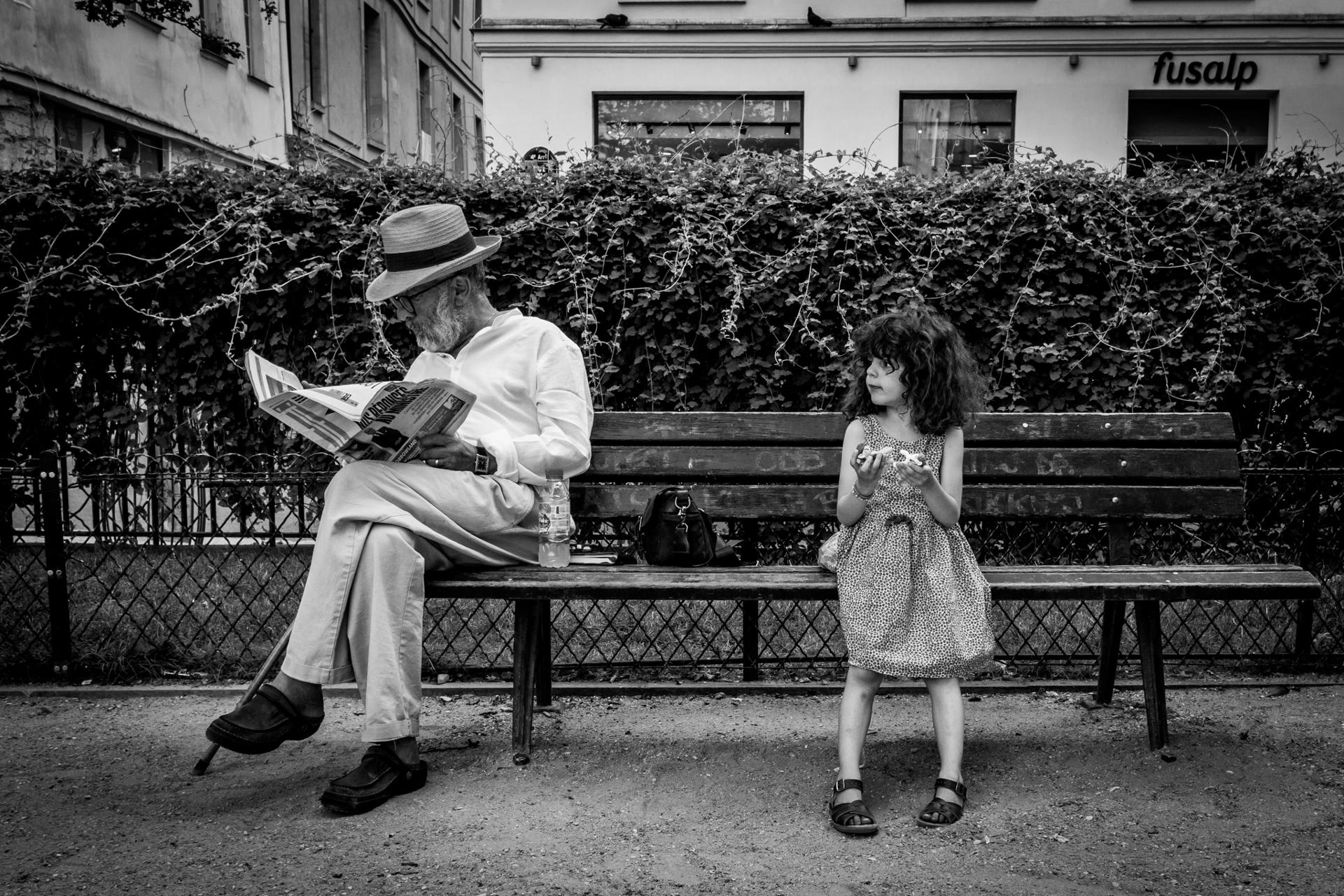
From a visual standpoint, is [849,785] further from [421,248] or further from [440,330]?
[421,248]

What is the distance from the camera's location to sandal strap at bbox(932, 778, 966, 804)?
10.3 ft

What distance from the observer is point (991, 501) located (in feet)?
13.2

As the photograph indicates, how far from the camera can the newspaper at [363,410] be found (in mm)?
3062

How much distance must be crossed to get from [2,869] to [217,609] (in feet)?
5.82

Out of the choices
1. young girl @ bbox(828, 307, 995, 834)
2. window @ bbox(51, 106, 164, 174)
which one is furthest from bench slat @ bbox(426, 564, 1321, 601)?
window @ bbox(51, 106, 164, 174)

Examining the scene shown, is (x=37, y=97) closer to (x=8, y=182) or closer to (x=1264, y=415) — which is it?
(x=8, y=182)

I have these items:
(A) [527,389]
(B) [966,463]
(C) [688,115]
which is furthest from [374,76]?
(B) [966,463]

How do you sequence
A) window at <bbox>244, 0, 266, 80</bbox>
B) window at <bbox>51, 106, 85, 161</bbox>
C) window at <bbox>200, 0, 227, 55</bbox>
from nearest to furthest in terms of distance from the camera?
window at <bbox>51, 106, 85, 161</bbox> < window at <bbox>200, 0, 227, 55</bbox> < window at <bbox>244, 0, 266, 80</bbox>

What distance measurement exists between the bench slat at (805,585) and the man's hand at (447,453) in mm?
321

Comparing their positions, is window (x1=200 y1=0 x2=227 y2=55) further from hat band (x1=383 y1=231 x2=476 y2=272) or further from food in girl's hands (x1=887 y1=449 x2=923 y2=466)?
food in girl's hands (x1=887 y1=449 x2=923 y2=466)

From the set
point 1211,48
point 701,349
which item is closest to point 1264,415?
point 701,349

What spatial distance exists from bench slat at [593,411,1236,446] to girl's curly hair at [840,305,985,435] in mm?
768

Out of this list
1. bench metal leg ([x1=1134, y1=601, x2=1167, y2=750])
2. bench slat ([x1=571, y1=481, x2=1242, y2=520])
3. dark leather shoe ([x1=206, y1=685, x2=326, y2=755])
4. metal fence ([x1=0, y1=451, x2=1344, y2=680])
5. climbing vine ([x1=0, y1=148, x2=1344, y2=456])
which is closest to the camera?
dark leather shoe ([x1=206, y1=685, x2=326, y2=755])

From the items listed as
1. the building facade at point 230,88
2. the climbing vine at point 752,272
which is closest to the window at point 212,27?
the building facade at point 230,88
